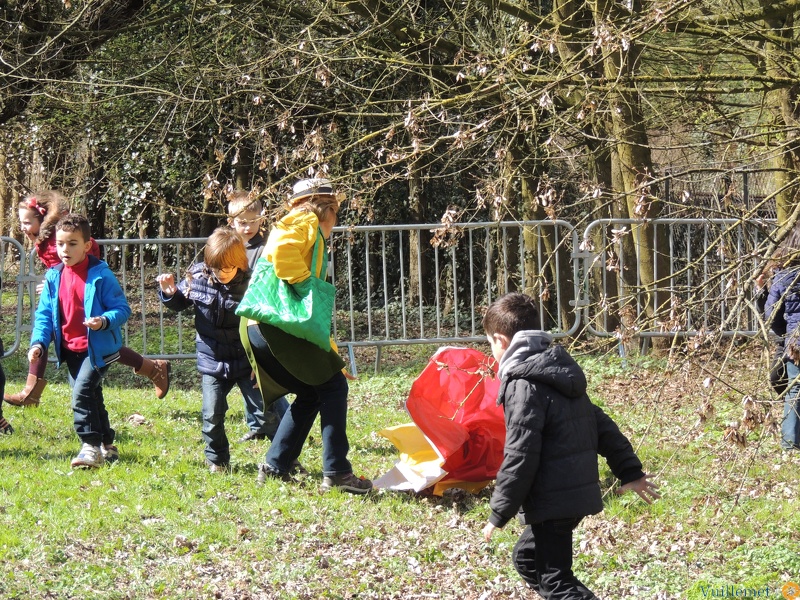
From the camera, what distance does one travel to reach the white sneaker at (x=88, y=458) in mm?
6109

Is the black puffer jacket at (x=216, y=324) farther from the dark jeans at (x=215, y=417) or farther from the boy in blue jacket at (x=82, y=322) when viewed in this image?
the boy in blue jacket at (x=82, y=322)

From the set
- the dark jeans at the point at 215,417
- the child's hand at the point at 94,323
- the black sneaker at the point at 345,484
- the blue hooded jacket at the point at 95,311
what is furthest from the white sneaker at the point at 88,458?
the black sneaker at the point at 345,484

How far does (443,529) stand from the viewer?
518 cm

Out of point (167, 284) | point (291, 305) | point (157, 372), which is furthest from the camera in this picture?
point (157, 372)

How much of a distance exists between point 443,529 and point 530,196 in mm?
7086

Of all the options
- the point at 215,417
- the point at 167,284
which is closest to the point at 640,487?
the point at 215,417

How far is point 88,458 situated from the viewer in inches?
241

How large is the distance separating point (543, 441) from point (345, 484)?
2.22m

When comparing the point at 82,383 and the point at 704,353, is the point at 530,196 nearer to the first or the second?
the point at 82,383

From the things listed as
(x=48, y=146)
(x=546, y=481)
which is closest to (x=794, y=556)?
(x=546, y=481)

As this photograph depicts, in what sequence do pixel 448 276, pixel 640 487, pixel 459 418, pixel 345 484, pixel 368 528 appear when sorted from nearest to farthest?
pixel 640 487, pixel 368 528, pixel 345 484, pixel 459 418, pixel 448 276

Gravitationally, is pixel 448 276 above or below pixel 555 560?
above

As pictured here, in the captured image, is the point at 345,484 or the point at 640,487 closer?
the point at 640,487

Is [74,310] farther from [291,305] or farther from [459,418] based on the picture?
[459,418]
